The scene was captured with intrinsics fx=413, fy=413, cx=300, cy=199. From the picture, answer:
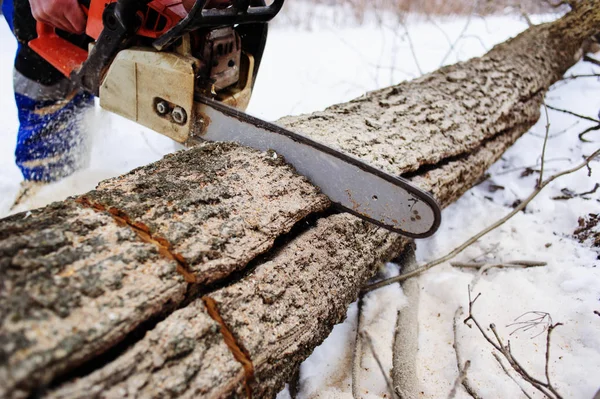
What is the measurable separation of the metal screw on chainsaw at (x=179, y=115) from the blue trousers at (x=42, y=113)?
0.96 m

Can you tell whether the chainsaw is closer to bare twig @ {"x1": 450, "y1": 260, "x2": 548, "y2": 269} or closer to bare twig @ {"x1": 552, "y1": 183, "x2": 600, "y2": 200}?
bare twig @ {"x1": 450, "y1": 260, "x2": 548, "y2": 269}

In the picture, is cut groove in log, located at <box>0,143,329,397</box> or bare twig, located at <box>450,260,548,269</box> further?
bare twig, located at <box>450,260,548,269</box>

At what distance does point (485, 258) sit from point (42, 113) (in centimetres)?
231

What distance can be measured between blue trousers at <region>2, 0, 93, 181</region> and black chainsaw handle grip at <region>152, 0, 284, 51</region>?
0.97m

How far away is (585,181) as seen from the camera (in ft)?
7.20

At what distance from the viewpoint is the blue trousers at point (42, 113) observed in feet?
6.66

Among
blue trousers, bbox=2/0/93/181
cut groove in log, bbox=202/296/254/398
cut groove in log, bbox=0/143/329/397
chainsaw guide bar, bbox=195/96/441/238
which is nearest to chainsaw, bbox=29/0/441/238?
chainsaw guide bar, bbox=195/96/441/238

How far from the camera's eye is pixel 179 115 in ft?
5.02

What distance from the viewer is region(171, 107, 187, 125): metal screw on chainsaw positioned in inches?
59.9

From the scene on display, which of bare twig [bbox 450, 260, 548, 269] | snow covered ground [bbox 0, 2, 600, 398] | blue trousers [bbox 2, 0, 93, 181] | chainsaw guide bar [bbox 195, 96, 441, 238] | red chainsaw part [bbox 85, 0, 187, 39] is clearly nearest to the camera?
chainsaw guide bar [bbox 195, 96, 441, 238]

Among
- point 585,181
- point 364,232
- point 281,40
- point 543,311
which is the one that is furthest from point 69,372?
point 281,40

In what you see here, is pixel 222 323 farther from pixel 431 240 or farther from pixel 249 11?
pixel 431 240

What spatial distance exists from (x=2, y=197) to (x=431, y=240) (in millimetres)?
2397

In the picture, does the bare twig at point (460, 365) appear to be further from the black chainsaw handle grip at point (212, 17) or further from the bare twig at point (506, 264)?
the black chainsaw handle grip at point (212, 17)
